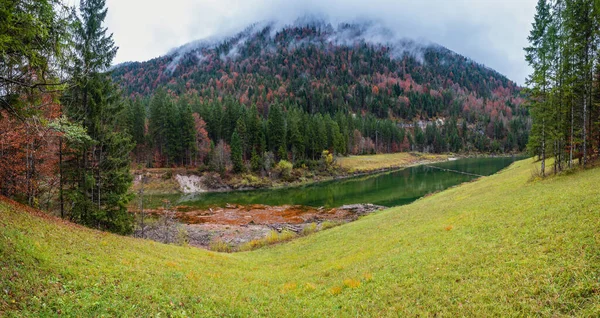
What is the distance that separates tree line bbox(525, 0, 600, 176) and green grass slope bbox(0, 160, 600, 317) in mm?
12404

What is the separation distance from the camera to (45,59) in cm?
1007

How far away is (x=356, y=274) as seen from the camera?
13.2m

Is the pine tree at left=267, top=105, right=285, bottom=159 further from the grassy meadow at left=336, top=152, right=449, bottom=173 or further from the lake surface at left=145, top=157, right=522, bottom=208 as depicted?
the grassy meadow at left=336, top=152, right=449, bottom=173

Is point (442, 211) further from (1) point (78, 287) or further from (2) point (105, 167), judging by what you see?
(2) point (105, 167)

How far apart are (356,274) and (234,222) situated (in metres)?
32.2

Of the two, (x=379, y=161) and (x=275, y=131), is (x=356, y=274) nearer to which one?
(x=275, y=131)

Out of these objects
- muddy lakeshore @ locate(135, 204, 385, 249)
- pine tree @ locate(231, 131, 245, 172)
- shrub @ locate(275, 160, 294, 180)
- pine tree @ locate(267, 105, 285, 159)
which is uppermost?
pine tree @ locate(267, 105, 285, 159)

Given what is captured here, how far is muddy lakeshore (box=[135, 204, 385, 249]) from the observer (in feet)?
107

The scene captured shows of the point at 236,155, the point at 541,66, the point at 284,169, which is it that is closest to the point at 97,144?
the point at 541,66

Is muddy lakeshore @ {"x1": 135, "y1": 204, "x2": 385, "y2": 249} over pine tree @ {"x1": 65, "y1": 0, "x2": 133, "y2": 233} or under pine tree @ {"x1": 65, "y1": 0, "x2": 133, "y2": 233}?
under

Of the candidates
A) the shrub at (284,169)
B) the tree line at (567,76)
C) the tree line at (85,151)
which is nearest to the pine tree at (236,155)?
the shrub at (284,169)

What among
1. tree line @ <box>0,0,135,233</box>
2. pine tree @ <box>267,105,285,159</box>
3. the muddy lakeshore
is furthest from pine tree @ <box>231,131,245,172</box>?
tree line @ <box>0,0,135,233</box>

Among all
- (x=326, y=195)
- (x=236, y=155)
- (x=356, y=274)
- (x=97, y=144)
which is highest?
(x=97, y=144)

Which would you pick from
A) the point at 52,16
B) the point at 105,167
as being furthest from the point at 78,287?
the point at 105,167
